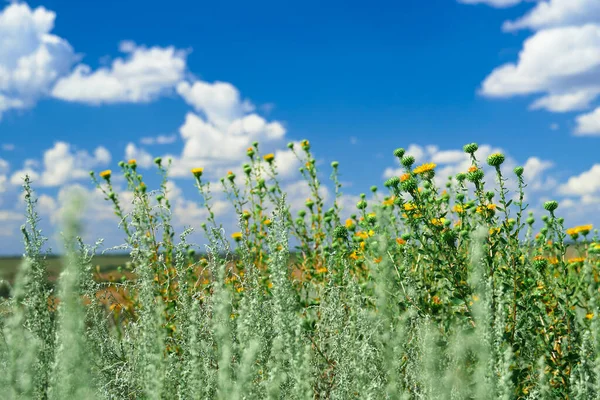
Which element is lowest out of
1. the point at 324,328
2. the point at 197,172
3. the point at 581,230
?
the point at 324,328

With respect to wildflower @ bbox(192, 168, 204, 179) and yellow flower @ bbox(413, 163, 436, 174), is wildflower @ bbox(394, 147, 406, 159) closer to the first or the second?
yellow flower @ bbox(413, 163, 436, 174)

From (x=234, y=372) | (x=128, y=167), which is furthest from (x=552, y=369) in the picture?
(x=128, y=167)

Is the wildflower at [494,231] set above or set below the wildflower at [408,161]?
below

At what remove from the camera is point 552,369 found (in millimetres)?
3471

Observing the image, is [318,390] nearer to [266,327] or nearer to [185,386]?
[266,327]

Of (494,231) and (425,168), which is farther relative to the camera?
(425,168)

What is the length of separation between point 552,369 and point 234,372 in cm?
191

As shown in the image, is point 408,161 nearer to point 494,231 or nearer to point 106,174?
point 494,231

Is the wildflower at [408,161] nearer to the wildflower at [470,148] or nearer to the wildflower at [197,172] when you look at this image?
the wildflower at [470,148]

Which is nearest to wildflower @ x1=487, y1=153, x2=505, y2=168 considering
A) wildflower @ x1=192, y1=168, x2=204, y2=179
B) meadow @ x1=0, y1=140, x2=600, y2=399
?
meadow @ x1=0, y1=140, x2=600, y2=399

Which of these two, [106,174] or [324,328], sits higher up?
[106,174]

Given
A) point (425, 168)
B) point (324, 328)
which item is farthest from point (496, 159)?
point (324, 328)

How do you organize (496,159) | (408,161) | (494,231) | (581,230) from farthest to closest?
(581,230) < (408,161) < (496,159) < (494,231)

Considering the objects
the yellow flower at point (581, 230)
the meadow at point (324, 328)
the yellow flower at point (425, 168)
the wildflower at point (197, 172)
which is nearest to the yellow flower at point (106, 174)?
the wildflower at point (197, 172)
